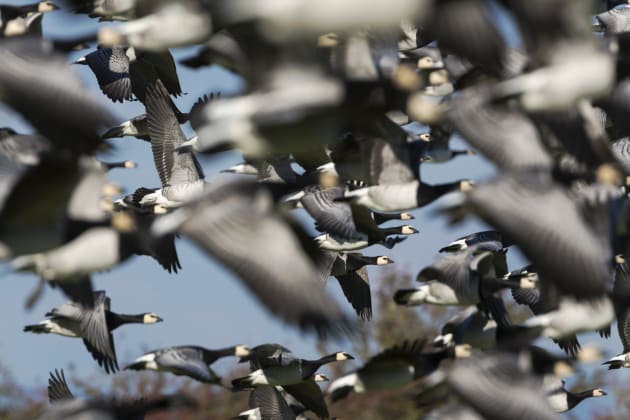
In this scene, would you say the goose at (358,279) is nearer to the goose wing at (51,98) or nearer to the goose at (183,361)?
the goose at (183,361)

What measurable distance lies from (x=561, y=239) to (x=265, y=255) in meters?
2.30

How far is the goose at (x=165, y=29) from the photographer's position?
12.0 metres

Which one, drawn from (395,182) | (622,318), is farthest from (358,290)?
(395,182)

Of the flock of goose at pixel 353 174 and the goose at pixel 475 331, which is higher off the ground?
the flock of goose at pixel 353 174

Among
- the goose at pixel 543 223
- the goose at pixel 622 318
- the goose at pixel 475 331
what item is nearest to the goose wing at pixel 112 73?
the goose at pixel 622 318

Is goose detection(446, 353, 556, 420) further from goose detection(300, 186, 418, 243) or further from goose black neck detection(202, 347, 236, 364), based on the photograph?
goose detection(300, 186, 418, 243)

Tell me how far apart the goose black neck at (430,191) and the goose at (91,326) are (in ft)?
11.2

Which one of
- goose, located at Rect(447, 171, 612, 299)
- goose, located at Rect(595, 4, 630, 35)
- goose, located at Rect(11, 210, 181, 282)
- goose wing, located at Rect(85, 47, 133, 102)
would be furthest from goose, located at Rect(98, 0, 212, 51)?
goose, located at Rect(595, 4, 630, 35)

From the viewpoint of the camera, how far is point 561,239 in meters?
10.4

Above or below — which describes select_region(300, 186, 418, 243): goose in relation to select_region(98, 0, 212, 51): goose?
below

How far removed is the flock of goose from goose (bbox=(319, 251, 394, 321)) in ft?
9.49

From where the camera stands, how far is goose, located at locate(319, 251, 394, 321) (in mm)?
17406

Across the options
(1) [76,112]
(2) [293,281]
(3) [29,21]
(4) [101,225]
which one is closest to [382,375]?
(2) [293,281]

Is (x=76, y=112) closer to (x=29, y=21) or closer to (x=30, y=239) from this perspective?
(x=30, y=239)
